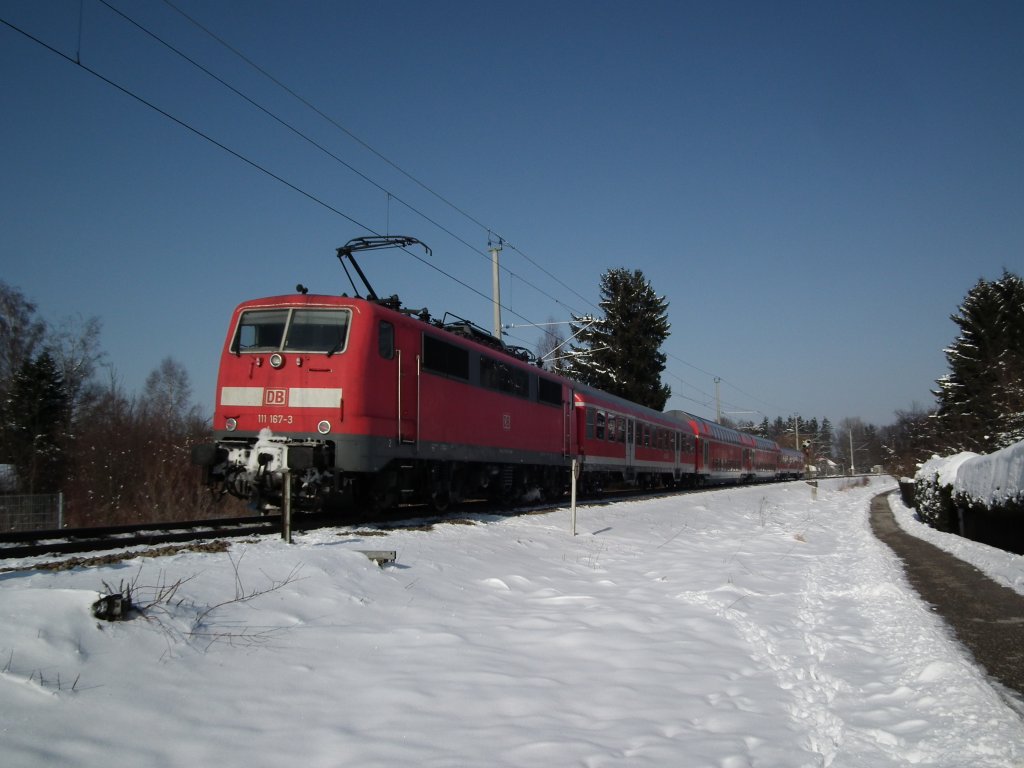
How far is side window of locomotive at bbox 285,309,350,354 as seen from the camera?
414 inches

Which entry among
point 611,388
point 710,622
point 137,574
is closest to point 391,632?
point 137,574

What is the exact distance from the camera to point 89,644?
3.94m

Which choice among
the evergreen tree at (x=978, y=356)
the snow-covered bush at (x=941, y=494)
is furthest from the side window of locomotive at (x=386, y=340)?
the evergreen tree at (x=978, y=356)

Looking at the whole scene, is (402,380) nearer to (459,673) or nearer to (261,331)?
(261,331)

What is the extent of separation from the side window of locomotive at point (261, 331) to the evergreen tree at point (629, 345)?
3820 cm

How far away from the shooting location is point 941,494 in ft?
57.2

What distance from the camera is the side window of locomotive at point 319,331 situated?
10508mm

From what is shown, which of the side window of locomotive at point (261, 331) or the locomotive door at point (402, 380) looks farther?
the locomotive door at point (402, 380)

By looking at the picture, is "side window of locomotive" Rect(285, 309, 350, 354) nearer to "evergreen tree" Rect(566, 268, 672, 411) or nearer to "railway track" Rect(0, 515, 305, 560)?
"railway track" Rect(0, 515, 305, 560)

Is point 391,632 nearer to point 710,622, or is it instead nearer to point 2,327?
point 710,622

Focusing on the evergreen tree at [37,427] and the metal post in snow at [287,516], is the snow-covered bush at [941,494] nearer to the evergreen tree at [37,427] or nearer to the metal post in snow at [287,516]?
the metal post in snow at [287,516]

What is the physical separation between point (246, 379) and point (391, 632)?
20.7 ft

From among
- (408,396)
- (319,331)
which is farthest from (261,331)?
(408,396)

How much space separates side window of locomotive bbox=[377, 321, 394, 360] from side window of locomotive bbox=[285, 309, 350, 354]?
0.53m
